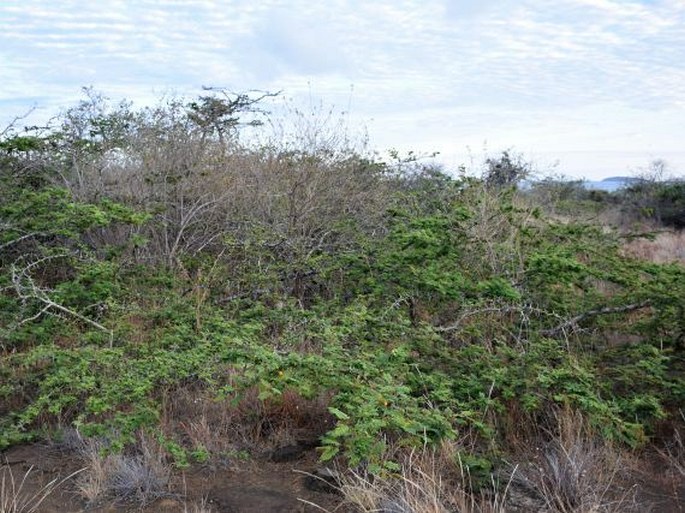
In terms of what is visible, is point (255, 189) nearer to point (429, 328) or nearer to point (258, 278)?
point (258, 278)

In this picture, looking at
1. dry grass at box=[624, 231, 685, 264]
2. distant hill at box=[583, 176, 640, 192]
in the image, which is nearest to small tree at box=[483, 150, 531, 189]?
dry grass at box=[624, 231, 685, 264]

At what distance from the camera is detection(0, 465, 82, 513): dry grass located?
3562 mm

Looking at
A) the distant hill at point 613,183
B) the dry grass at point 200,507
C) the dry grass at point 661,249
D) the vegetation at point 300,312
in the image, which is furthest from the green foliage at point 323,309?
the distant hill at point 613,183

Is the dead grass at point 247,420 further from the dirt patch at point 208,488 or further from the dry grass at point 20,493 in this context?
the dry grass at point 20,493

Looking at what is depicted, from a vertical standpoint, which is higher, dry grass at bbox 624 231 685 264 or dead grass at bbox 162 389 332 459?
dry grass at bbox 624 231 685 264

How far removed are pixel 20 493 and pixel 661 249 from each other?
12.8 m

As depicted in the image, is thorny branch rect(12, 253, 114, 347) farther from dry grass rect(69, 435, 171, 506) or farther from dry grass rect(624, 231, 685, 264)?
dry grass rect(624, 231, 685, 264)

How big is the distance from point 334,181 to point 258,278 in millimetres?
Result: 2227

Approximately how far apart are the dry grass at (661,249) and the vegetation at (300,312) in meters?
5.29

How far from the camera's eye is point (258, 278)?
6.41m

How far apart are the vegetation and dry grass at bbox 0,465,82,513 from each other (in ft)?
0.71

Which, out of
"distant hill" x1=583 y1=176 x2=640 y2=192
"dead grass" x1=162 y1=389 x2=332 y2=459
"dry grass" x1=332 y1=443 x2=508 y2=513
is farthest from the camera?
"distant hill" x1=583 y1=176 x2=640 y2=192

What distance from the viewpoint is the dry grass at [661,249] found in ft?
39.4

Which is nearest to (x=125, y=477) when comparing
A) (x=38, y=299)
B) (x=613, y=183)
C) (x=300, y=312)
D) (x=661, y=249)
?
(x=300, y=312)
